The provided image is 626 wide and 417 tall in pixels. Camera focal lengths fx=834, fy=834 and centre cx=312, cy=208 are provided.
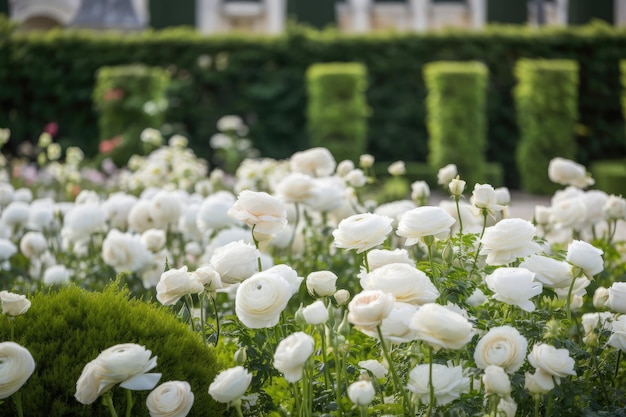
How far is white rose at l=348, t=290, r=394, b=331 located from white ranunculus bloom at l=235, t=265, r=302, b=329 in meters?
0.23

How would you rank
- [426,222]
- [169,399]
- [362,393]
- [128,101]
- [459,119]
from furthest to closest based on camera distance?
[459,119]
[128,101]
[426,222]
[169,399]
[362,393]

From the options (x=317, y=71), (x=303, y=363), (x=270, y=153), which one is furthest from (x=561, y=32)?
(x=303, y=363)

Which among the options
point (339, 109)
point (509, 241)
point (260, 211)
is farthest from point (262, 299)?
point (339, 109)

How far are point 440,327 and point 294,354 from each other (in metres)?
0.29

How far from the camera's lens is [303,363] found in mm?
1670

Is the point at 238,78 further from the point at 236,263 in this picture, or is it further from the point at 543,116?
the point at 236,263

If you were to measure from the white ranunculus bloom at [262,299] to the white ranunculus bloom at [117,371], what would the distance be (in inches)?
9.8

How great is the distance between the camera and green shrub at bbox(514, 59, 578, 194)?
41.9 ft

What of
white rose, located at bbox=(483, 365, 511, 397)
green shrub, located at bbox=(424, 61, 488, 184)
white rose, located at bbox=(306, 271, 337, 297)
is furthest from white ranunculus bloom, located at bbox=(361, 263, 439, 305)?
green shrub, located at bbox=(424, 61, 488, 184)

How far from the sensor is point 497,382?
1.66 meters

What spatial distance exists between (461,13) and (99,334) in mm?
27241

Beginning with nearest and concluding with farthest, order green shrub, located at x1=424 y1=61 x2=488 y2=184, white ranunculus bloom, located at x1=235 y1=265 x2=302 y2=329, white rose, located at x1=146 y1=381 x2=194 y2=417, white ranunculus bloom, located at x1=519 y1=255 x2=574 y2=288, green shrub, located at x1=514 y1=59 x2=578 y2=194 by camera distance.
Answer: white rose, located at x1=146 y1=381 x2=194 y2=417, white ranunculus bloom, located at x1=235 y1=265 x2=302 y2=329, white ranunculus bloom, located at x1=519 y1=255 x2=574 y2=288, green shrub, located at x1=424 y1=61 x2=488 y2=184, green shrub, located at x1=514 y1=59 x2=578 y2=194

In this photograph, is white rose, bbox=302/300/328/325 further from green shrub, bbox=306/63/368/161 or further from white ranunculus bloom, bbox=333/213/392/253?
green shrub, bbox=306/63/368/161

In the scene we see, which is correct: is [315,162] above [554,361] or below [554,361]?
above
